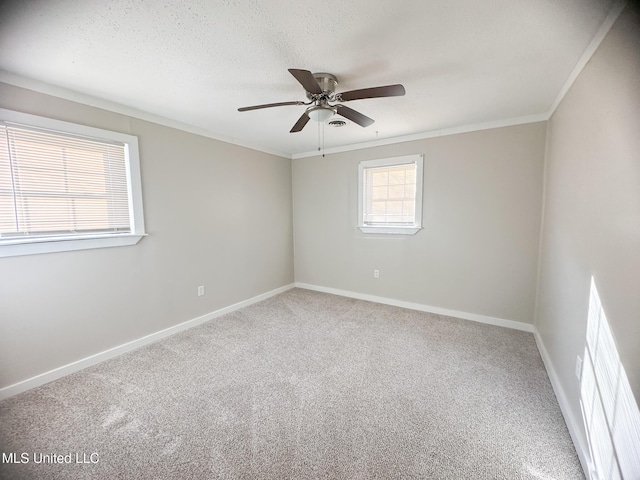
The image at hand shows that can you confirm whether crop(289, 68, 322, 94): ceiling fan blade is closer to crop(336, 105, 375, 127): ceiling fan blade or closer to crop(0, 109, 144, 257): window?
crop(336, 105, 375, 127): ceiling fan blade

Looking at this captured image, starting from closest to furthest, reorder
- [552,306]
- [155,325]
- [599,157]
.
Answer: [599,157] → [552,306] → [155,325]

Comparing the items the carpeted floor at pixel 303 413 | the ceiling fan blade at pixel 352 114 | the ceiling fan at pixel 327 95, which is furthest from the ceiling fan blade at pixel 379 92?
the carpeted floor at pixel 303 413

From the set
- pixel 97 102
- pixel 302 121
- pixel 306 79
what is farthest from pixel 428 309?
pixel 97 102

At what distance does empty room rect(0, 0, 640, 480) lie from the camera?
134cm

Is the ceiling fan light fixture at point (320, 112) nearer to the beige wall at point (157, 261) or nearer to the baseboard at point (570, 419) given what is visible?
the beige wall at point (157, 261)

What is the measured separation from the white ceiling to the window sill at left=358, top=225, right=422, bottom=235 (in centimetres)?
155

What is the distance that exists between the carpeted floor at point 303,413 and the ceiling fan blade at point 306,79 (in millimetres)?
2142

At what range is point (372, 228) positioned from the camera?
3.88 metres

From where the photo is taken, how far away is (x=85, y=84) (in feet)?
6.78

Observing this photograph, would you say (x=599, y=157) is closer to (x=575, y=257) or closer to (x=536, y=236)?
(x=575, y=257)

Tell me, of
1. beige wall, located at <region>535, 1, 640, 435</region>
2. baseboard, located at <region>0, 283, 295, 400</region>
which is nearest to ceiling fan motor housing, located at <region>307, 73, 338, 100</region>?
beige wall, located at <region>535, 1, 640, 435</region>

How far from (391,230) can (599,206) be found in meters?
2.39

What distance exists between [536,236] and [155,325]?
14.1ft

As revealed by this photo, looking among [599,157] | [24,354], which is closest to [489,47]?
[599,157]
